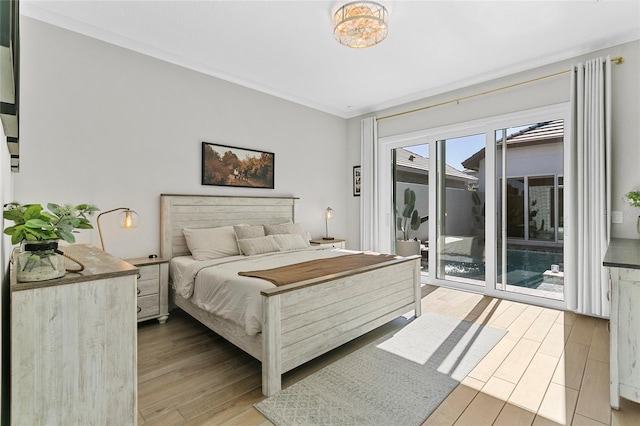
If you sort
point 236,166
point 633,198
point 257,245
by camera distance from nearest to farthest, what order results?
point 633,198 → point 257,245 → point 236,166

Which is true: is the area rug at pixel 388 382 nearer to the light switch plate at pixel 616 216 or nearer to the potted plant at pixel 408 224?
the light switch plate at pixel 616 216

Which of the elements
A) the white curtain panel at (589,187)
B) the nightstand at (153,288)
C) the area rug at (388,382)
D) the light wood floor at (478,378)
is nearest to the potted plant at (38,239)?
the light wood floor at (478,378)

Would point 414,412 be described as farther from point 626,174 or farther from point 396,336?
→ point 626,174

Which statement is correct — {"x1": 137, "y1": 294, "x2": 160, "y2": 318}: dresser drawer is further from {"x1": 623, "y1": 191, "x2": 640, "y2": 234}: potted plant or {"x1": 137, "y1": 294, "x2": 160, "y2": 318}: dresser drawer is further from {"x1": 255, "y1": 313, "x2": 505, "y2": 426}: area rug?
{"x1": 623, "y1": 191, "x2": 640, "y2": 234}: potted plant

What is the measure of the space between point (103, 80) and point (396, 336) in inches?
144

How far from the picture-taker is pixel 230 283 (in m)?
2.44

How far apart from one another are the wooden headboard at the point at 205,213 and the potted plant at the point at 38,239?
6.93 ft

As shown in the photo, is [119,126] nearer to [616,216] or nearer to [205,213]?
[205,213]

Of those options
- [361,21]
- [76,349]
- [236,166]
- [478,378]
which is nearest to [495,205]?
[478,378]

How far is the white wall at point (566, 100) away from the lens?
3.10 m

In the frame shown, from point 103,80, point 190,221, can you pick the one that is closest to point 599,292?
point 190,221

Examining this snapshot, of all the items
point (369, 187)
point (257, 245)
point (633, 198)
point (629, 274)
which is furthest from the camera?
point (369, 187)

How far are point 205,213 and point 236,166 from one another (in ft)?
2.45

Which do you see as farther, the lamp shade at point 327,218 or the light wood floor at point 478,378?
the lamp shade at point 327,218
